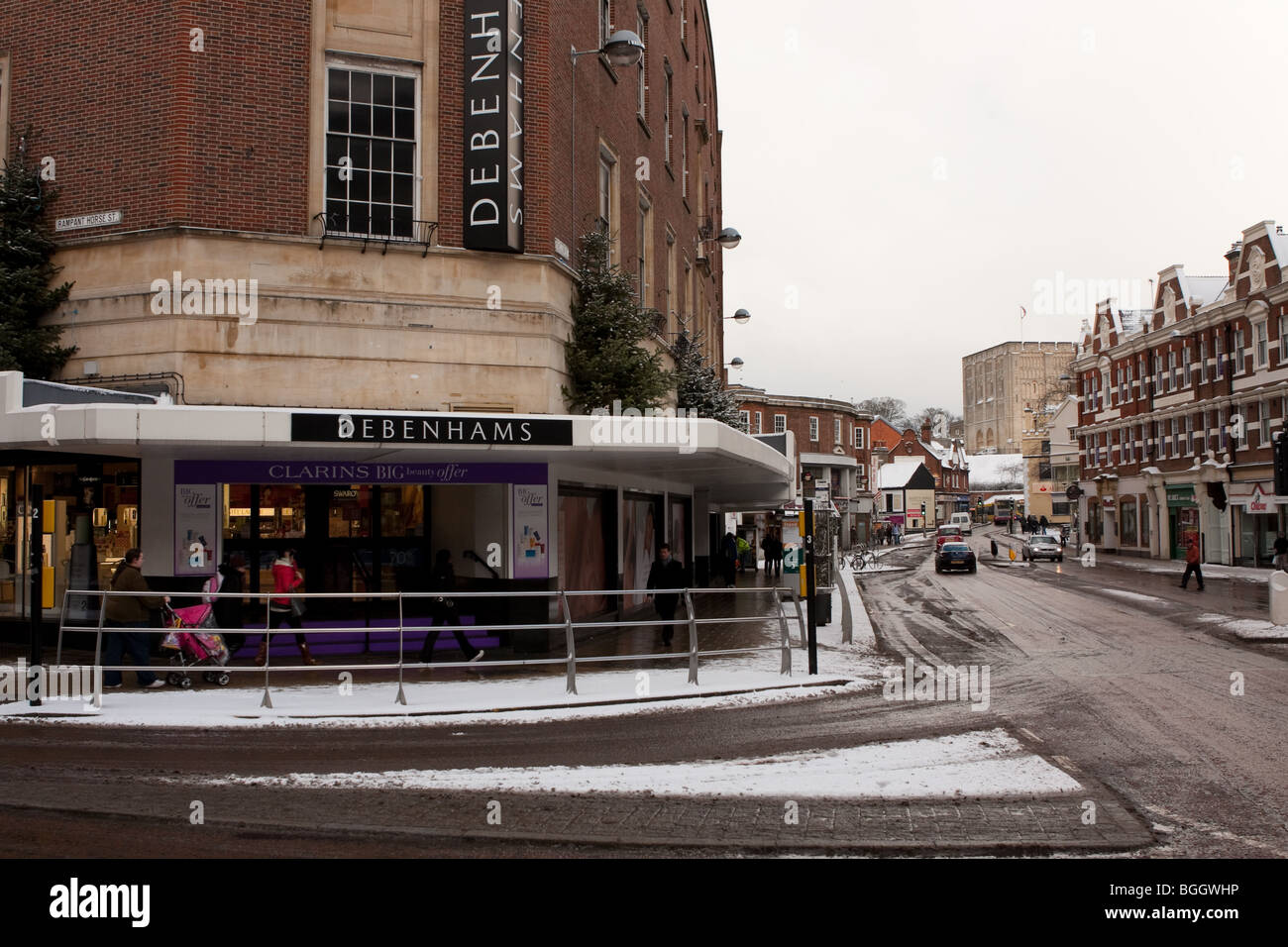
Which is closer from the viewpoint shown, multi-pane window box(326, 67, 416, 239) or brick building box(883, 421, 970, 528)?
multi-pane window box(326, 67, 416, 239)

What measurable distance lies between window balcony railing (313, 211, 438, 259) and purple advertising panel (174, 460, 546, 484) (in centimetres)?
317

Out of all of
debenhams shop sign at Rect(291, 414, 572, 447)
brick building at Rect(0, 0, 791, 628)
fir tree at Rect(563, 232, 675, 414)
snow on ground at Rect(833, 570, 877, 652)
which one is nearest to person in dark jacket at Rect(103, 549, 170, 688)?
brick building at Rect(0, 0, 791, 628)

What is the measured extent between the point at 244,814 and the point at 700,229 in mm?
27590

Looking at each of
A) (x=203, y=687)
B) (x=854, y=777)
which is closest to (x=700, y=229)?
(x=203, y=687)

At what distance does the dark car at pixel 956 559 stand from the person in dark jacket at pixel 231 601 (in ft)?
102

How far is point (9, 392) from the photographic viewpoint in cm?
1309

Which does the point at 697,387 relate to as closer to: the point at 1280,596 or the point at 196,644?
the point at 1280,596

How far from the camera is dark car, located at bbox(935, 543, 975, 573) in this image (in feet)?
134

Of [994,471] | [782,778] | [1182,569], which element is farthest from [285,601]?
[994,471]

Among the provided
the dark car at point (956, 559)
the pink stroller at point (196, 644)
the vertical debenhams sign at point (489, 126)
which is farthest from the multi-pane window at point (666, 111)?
the dark car at point (956, 559)

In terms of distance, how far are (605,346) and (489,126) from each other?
3840 millimetres

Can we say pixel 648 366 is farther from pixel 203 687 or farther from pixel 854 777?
pixel 854 777

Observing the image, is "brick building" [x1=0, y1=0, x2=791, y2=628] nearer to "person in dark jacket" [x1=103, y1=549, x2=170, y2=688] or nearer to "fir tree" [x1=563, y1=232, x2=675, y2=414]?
"fir tree" [x1=563, y1=232, x2=675, y2=414]

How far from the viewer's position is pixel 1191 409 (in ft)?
161
